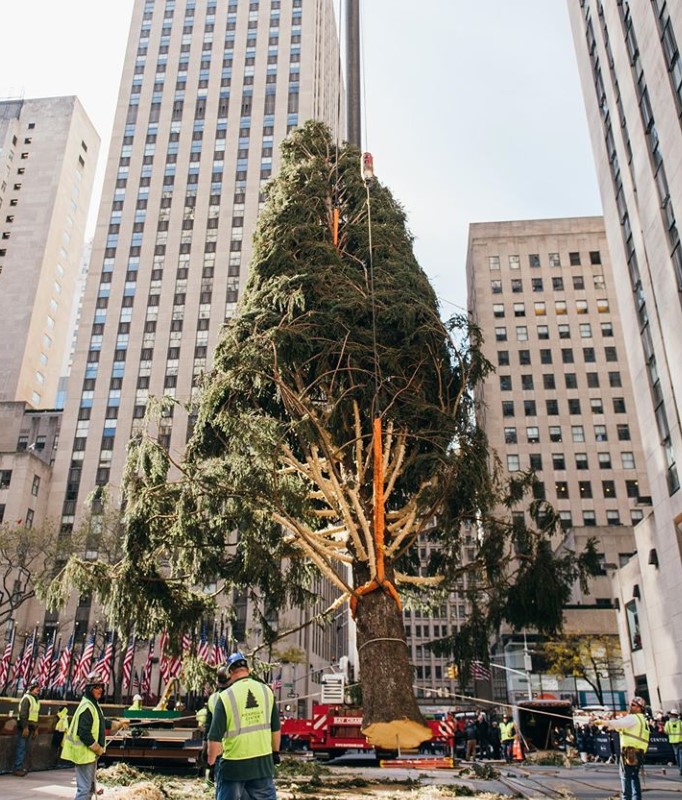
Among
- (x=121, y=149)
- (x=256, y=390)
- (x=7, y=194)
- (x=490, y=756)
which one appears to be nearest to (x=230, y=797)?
(x=256, y=390)

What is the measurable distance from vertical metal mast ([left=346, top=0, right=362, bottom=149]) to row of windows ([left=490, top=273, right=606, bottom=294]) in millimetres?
59578

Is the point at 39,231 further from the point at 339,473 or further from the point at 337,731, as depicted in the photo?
the point at 339,473

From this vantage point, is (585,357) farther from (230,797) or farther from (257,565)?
(230,797)

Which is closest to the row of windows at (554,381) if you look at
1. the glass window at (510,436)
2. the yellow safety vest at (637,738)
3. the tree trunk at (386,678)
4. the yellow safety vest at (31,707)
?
the glass window at (510,436)

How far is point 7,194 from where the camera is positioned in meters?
96.0

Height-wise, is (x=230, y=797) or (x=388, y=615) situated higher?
(x=388, y=615)

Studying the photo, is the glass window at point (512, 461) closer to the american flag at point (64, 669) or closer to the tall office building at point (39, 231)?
the american flag at point (64, 669)

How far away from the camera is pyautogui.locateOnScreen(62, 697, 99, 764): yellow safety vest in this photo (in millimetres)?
8555

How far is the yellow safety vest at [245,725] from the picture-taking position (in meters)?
6.06

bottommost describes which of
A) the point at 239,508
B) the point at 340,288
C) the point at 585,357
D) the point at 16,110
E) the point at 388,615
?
the point at 388,615

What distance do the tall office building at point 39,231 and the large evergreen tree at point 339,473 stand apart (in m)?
73.7

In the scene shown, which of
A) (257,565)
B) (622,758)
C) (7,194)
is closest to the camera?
(622,758)

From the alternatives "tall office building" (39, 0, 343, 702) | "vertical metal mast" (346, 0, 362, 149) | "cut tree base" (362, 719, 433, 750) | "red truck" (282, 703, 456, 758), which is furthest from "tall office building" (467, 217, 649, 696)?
"cut tree base" (362, 719, 433, 750)

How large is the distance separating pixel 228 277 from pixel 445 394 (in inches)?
2541
